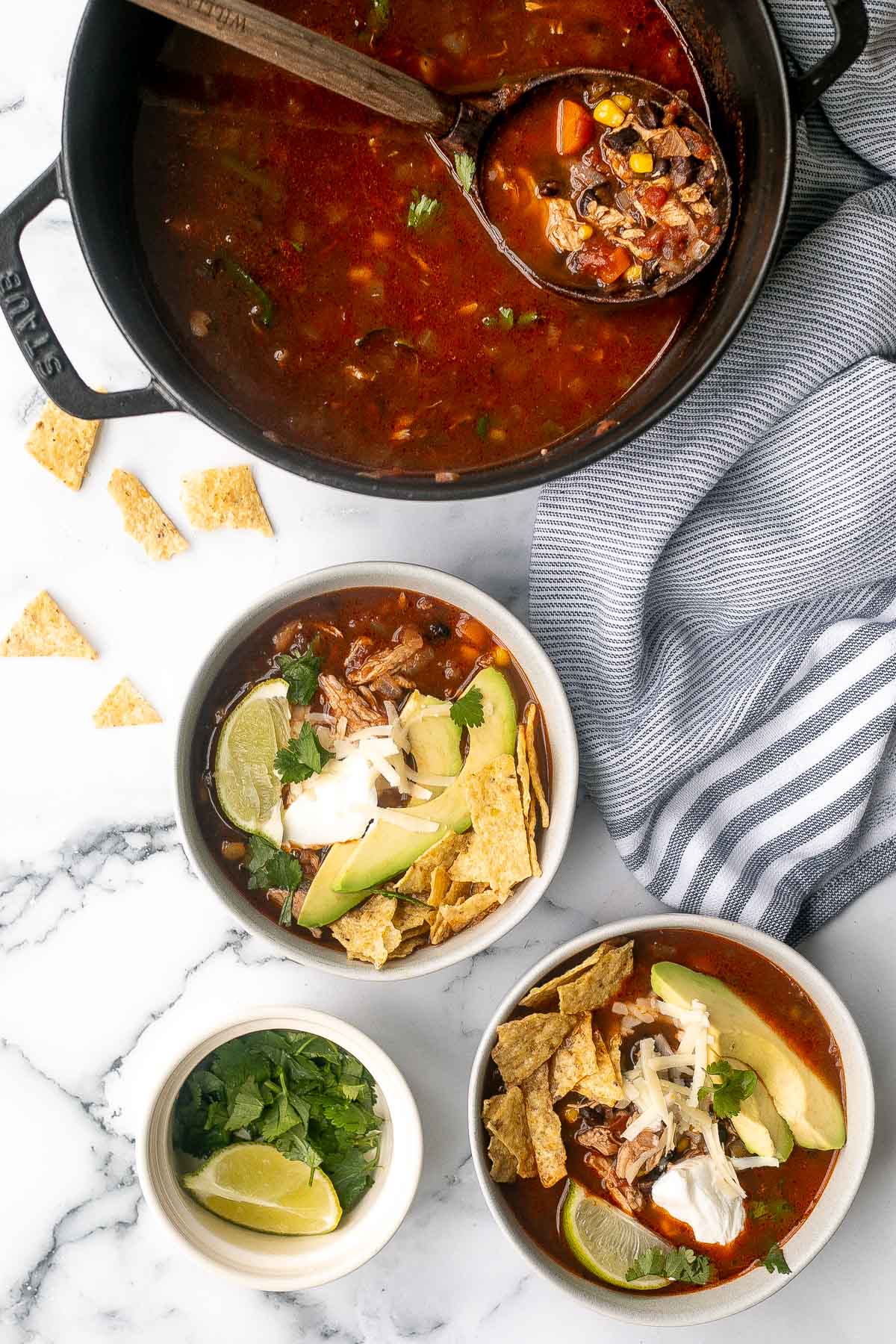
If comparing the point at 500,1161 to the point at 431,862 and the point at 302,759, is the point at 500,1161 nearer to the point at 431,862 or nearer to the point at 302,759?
the point at 431,862

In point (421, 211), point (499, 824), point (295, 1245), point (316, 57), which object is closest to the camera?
point (316, 57)

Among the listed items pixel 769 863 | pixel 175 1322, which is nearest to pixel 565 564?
pixel 769 863

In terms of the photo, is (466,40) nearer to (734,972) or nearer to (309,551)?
(309,551)

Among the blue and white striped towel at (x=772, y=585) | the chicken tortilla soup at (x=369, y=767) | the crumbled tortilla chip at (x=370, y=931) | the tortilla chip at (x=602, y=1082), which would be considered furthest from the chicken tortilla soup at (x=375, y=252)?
the tortilla chip at (x=602, y=1082)

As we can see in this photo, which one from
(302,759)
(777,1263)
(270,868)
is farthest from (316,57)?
(777,1263)

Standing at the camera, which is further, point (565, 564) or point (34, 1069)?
point (34, 1069)
